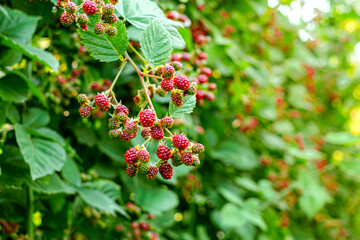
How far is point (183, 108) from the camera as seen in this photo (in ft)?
2.50

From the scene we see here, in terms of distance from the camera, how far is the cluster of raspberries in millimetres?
670

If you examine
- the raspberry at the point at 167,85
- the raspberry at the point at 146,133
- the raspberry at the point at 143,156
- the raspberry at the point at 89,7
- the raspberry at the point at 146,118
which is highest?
the raspberry at the point at 89,7

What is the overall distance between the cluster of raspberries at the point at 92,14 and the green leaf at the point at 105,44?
1.0 inches

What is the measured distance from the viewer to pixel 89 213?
1.39 metres

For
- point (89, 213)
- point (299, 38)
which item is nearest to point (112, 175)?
point (89, 213)

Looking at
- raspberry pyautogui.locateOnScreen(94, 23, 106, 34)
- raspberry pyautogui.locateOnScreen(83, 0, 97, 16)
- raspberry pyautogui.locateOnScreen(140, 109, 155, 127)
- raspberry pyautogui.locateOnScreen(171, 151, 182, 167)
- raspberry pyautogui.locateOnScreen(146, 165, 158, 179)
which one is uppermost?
raspberry pyautogui.locateOnScreen(83, 0, 97, 16)

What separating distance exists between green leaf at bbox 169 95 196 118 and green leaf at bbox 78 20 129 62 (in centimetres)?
18

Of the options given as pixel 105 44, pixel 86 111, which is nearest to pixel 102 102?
pixel 86 111

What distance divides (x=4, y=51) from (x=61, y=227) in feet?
2.63

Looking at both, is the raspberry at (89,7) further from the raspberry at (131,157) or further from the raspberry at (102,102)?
the raspberry at (131,157)

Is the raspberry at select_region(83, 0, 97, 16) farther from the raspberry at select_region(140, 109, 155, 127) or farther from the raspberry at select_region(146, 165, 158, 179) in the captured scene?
the raspberry at select_region(146, 165, 158, 179)

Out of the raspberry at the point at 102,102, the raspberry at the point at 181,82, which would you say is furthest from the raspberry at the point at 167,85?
the raspberry at the point at 102,102

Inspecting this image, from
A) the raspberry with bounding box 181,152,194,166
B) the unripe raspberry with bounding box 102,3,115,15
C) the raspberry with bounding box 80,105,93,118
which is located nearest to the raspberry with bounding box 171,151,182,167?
the raspberry with bounding box 181,152,194,166

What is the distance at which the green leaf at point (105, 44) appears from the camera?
2.42 ft
